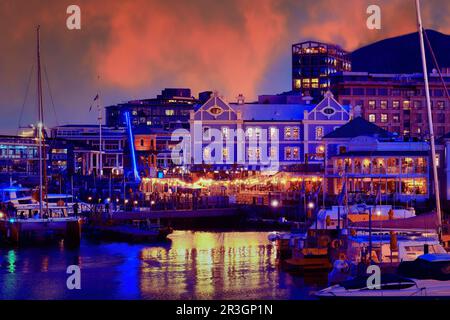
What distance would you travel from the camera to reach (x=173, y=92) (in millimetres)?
154250

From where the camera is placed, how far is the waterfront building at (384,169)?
4838 cm

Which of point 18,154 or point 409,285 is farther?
point 18,154

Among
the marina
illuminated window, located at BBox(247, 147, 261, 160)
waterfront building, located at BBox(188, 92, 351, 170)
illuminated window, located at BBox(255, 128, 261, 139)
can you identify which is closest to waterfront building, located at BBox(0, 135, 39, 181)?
the marina

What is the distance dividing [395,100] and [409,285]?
60440mm

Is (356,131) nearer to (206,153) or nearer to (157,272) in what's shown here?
(206,153)

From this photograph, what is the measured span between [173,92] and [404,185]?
10839 centimetres

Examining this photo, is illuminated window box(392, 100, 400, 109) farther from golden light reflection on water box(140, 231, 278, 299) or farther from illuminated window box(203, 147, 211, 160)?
golden light reflection on water box(140, 231, 278, 299)

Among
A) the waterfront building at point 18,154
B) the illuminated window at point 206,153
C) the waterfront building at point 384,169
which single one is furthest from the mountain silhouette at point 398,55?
the waterfront building at point 384,169

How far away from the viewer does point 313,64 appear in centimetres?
11081

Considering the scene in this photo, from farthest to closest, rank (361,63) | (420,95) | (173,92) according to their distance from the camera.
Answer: (173,92), (361,63), (420,95)

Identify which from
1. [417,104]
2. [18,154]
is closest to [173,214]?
[417,104]

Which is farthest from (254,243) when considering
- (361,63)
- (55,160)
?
(361,63)

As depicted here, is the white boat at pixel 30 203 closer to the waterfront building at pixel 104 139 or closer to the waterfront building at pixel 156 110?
the waterfront building at pixel 104 139
